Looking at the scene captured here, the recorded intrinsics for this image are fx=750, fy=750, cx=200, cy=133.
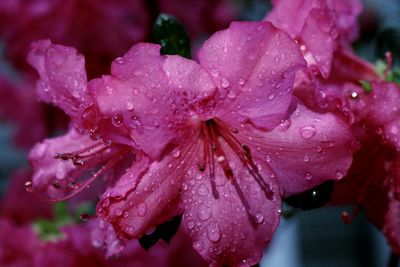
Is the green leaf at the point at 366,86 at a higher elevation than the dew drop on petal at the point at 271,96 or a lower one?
lower

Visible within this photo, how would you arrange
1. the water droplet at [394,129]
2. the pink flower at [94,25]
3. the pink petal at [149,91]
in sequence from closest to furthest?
the pink petal at [149,91] → the water droplet at [394,129] → the pink flower at [94,25]

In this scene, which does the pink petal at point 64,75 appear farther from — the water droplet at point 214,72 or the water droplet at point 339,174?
the water droplet at point 339,174

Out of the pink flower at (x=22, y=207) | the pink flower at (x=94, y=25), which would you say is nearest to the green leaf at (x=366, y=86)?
the pink flower at (x=94, y=25)

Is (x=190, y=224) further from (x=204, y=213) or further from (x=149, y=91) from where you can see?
(x=149, y=91)

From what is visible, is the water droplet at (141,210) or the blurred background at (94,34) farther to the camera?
the blurred background at (94,34)

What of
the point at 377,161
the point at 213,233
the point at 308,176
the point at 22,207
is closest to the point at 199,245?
the point at 213,233

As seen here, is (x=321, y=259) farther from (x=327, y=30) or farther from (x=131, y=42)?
(x=327, y=30)
